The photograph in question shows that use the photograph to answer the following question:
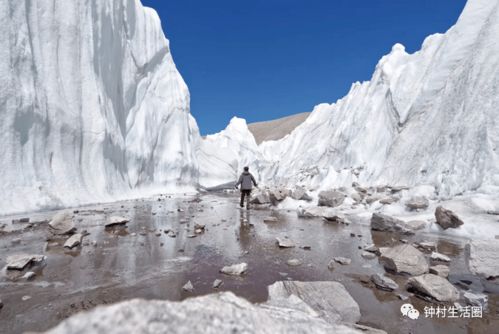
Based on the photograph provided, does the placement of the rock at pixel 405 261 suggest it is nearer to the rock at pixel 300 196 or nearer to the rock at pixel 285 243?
the rock at pixel 285 243

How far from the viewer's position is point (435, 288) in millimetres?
3104

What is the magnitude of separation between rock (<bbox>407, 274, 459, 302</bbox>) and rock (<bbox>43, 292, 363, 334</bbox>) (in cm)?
219

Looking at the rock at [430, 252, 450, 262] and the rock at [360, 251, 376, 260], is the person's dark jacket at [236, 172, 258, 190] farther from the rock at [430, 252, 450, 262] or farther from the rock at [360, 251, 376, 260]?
the rock at [430, 252, 450, 262]

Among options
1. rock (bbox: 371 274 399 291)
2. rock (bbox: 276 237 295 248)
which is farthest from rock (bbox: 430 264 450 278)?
rock (bbox: 276 237 295 248)

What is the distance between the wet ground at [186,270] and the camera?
269 cm

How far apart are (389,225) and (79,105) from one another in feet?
43.1

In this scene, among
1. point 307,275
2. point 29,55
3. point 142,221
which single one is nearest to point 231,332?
point 307,275

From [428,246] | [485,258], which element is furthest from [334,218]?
[485,258]

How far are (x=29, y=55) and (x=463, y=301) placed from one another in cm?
1365

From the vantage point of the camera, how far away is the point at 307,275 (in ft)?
12.5

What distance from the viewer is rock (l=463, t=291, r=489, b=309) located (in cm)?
294

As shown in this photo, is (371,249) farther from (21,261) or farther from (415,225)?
(21,261)

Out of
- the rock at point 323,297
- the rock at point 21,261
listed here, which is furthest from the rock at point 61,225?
the rock at point 323,297

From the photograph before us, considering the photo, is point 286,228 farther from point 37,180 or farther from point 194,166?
point 194,166
